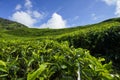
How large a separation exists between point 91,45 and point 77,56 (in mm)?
11133

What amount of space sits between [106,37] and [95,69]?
1095 cm

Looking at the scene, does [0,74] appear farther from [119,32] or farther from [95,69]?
[119,32]

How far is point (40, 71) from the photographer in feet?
5.32

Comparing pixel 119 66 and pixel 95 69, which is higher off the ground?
pixel 95 69

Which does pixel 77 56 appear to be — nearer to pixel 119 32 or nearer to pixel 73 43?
pixel 119 32

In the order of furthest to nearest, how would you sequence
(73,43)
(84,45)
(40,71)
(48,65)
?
(73,43) < (84,45) < (48,65) < (40,71)

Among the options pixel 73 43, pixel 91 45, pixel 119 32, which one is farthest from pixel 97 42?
pixel 73 43

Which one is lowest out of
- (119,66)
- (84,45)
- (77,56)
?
(119,66)

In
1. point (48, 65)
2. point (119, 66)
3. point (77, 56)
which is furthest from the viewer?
point (119, 66)

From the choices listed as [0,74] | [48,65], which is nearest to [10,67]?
[0,74]

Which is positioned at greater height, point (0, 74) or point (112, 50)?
point (0, 74)

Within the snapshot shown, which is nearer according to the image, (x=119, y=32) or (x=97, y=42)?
(x=119, y=32)

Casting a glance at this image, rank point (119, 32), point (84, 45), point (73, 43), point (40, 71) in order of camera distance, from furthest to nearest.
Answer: point (73, 43) < point (84, 45) < point (119, 32) < point (40, 71)

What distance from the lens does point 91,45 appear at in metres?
13.3
